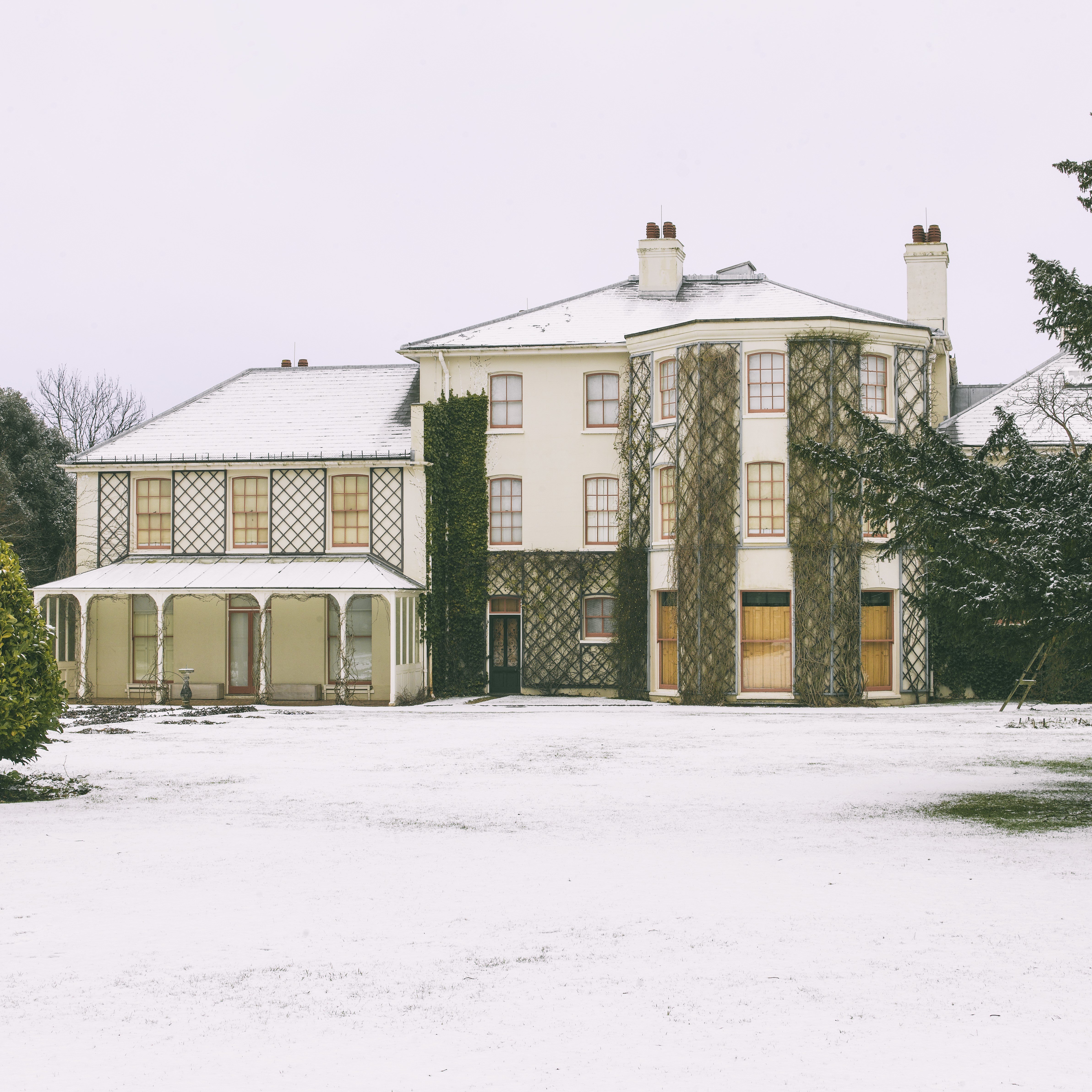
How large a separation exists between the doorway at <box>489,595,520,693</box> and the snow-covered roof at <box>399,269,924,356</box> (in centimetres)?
564

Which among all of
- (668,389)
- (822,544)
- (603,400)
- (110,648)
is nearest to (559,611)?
(603,400)

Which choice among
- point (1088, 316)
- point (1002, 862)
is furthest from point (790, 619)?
point (1002, 862)

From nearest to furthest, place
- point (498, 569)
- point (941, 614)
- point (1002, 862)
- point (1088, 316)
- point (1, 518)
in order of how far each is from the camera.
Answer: point (1002, 862), point (1088, 316), point (941, 614), point (498, 569), point (1, 518)

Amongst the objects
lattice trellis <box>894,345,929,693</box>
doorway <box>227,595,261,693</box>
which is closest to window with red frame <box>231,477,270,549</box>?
doorway <box>227,595,261,693</box>

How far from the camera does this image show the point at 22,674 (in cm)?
1265

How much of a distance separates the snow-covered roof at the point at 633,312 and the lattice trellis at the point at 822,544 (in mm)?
1439

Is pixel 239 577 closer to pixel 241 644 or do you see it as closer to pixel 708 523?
pixel 241 644

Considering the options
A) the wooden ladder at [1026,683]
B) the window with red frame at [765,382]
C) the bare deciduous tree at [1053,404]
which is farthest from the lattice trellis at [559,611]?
the bare deciduous tree at [1053,404]

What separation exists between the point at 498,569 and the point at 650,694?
4364 millimetres

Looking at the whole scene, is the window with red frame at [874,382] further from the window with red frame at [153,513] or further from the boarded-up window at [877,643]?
the window with red frame at [153,513]

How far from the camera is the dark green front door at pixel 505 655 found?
28.9 meters

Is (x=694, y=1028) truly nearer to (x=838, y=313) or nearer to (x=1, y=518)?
(x=838, y=313)

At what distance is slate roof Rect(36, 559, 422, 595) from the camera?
2694 centimetres

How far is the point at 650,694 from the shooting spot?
27.5 metres
